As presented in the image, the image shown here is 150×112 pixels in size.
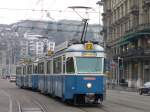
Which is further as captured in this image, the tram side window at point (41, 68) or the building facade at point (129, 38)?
the building facade at point (129, 38)

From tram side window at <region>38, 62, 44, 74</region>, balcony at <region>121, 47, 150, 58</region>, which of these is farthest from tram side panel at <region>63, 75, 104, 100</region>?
balcony at <region>121, 47, 150, 58</region>

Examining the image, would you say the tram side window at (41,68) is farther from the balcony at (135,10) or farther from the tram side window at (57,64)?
the balcony at (135,10)

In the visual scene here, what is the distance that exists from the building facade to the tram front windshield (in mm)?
44886

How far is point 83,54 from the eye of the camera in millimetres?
26938

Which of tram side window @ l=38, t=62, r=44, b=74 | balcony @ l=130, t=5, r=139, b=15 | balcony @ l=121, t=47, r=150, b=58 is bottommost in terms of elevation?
tram side window @ l=38, t=62, r=44, b=74

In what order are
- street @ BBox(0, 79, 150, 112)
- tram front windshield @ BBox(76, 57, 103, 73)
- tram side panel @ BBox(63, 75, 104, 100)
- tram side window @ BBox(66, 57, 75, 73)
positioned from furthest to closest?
tram side window @ BBox(66, 57, 75, 73) < tram front windshield @ BBox(76, 57, 103, 73) < tram side panel @ BBox(63, 75, 104, 100) < street @ BBox(0, 79, 150, 112)

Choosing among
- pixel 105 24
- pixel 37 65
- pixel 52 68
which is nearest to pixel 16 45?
pixel 105 24

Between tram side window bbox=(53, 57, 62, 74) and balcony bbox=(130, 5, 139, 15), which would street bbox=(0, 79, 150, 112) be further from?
balcony bbox=(130, 5, 139, 15)

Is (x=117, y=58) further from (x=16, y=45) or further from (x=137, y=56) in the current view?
(x=16, y=45)

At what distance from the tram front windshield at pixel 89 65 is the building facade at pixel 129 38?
4489 cm

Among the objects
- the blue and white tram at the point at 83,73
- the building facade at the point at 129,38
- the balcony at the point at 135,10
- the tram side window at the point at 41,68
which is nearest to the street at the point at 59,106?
the blue and white tram at the point at 83,73

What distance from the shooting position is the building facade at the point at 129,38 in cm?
7425

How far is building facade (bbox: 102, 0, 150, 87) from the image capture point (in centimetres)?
7425

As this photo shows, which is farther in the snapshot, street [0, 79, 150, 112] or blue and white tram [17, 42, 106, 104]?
blue and white tram [17, 42, 106, 104]
